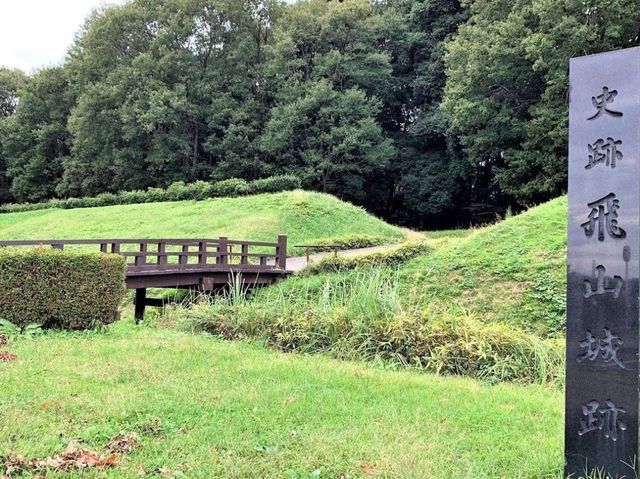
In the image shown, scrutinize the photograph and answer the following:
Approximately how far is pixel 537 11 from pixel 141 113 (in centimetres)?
2437

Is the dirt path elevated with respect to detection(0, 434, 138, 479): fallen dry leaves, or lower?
elevated

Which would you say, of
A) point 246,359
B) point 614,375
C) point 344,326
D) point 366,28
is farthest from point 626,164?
point 366,28

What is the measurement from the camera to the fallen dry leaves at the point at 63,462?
3.33 m

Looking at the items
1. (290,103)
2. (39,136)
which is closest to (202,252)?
(290,103)

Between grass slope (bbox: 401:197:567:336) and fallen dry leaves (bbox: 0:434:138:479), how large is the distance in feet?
24.6

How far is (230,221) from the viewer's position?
2330 centimetres

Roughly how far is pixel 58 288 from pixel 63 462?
570cm

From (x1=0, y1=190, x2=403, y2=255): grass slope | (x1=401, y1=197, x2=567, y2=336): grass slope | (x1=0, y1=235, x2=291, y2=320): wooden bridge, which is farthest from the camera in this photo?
(x1=0, y1=190, x2=403, y2=255): grass slope

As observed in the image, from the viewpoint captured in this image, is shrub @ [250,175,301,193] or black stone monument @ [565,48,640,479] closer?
black stone monument @ [565,48,640,479]

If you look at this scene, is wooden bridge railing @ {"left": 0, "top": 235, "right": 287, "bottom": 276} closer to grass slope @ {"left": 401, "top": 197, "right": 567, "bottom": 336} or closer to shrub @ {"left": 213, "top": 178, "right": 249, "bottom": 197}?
grass slope @ {"left": 401, "top": 197, "right": 567, "bottom": 336}

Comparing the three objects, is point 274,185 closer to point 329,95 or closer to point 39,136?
point 329,95

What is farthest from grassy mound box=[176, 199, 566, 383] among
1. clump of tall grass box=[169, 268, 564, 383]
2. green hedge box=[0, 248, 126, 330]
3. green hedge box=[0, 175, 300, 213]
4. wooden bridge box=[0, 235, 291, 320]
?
green hedge box=[0, 175, 300, 213]

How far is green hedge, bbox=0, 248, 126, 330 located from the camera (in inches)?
323

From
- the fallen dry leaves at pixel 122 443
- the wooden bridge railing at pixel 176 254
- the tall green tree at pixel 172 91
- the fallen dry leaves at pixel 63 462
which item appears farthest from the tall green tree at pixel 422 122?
the fallen dry leaves at pixel 63 462
